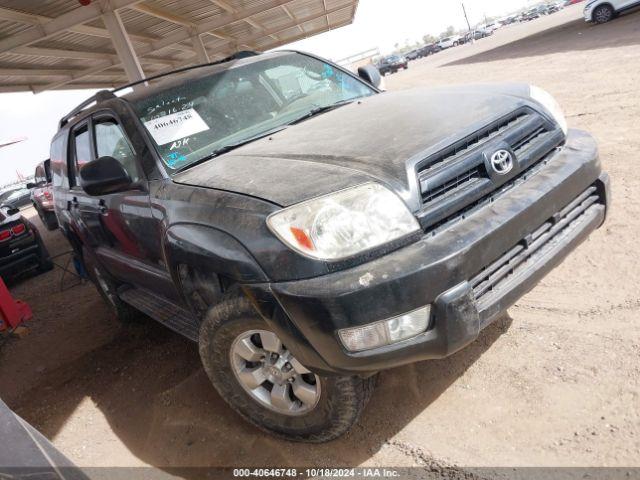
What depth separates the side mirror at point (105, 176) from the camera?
8.24 ft

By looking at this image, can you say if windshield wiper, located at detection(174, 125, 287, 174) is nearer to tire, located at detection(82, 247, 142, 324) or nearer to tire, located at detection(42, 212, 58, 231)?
tire, located at detection(82, 247, 142, 324)

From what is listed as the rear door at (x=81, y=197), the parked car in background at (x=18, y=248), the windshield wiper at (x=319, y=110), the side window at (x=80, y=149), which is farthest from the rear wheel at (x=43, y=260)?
the windshield wiper at (x=319, y=110)

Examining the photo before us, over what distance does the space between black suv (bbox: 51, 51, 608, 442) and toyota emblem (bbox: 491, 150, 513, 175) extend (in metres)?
0.01

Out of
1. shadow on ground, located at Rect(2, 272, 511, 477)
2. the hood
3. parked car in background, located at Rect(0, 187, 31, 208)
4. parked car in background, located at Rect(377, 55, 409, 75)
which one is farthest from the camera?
parked car in background, located at Rect(377, 55, 409, 75)

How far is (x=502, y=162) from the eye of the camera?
2.05 meters

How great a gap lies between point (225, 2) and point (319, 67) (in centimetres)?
1256

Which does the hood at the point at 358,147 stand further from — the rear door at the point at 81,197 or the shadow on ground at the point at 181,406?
the rear door at the point at 81,197

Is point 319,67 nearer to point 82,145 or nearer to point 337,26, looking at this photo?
point 82,145

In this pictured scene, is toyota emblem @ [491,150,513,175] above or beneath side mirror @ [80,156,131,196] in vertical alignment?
beneath

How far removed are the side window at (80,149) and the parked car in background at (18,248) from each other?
4296 mm

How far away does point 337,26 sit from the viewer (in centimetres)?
2989

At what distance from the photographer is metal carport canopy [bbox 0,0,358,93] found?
33.7 feet

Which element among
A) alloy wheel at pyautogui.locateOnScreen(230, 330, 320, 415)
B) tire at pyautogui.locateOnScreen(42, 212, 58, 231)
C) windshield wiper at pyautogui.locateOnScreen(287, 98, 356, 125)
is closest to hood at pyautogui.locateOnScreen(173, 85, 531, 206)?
windshield wiper at pyautogui.locateOnScreen(287, 98, 356, 125)

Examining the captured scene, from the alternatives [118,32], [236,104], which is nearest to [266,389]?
[236,104]
